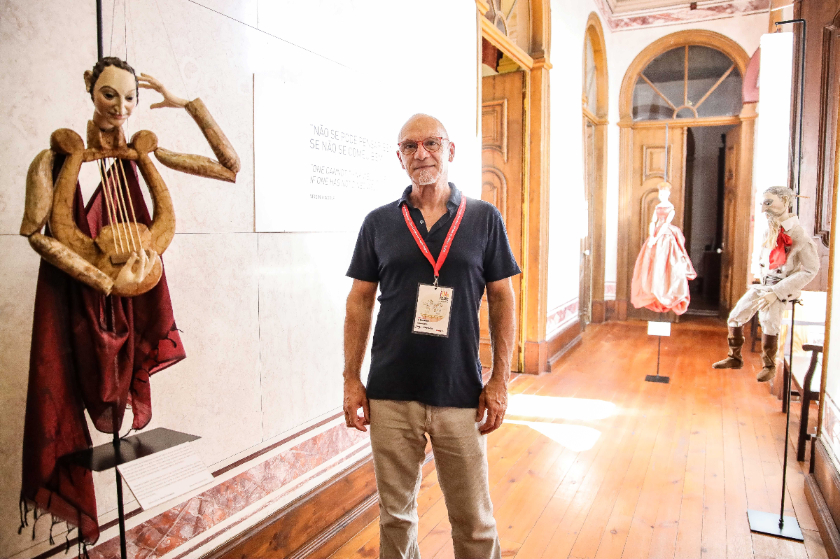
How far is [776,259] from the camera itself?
2.29 metres

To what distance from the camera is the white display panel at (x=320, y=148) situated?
79.7 inches

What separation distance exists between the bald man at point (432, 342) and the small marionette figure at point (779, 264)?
4.23 ft

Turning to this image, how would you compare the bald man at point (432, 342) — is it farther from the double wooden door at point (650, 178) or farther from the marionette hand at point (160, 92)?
the double wooden door at point (650, 178)

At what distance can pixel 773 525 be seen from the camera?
8.23 ft

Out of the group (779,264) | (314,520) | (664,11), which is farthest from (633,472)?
(664,11)

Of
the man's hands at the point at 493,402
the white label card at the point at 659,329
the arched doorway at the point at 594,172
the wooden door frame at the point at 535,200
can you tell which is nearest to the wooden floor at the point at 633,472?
the wooden door frame at the point at 535,200

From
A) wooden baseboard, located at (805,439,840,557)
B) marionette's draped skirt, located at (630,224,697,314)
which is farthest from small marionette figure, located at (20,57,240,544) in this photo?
marionette's draped skirt, located at (630,224,697,314)

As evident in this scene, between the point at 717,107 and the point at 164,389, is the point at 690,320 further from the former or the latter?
the point at 164,389

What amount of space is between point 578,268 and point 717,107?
3.05 m

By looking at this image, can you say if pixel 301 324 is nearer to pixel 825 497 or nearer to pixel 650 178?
pixel 825 497

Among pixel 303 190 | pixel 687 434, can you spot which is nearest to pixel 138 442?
pixel 303 190

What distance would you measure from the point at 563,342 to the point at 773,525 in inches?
137

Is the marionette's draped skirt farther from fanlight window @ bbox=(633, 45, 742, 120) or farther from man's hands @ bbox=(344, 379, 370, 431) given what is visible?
man's hands @ bbox=(344, 379, 370, 431)

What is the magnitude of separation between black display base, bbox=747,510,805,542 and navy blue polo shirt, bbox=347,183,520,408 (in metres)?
1.73
